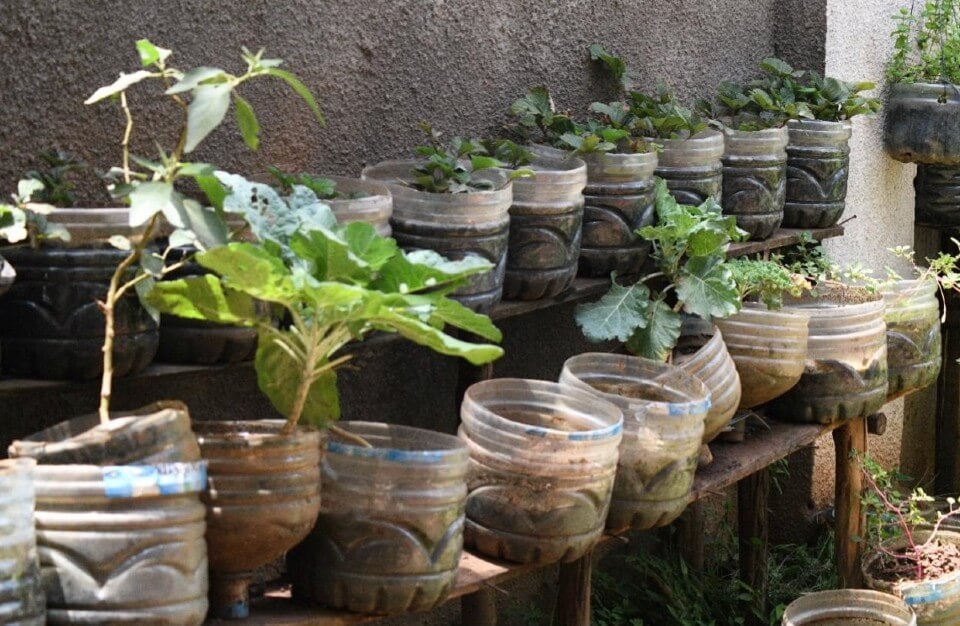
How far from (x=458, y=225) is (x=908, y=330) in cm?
192

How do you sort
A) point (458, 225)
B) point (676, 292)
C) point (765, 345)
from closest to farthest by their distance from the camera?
point (458, 225) < point (676, 292) < point (765, 345)

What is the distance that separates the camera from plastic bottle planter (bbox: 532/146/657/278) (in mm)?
3330

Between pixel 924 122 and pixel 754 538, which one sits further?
pixel 924 122

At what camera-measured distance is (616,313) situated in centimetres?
326

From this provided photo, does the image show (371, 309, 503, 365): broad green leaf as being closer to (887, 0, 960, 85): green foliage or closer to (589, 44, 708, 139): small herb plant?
Result: (589, 44, 708, 139): small herb plant

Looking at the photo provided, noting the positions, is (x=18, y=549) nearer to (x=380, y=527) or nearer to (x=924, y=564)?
(x=380, y=527)

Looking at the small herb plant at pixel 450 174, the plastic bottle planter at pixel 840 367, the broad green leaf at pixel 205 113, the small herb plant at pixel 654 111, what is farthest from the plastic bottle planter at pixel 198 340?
the plastic bottle planter at pixel 840 367

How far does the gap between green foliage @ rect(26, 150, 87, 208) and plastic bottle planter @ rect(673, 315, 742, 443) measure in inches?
57.7

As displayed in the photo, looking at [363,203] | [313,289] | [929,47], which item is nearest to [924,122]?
[929,47]

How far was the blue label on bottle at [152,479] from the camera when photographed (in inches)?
77.5

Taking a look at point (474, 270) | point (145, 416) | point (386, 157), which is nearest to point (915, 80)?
point (386, 157)

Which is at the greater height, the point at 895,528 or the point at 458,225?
the point at 458,225

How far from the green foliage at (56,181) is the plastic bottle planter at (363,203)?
44 cm

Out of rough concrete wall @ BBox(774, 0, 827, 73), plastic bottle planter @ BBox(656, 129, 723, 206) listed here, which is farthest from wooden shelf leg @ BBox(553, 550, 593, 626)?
rough concrete wall @ BBox(774, 0, 827, 73)
